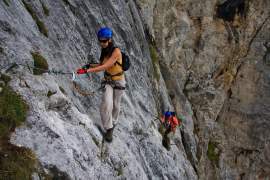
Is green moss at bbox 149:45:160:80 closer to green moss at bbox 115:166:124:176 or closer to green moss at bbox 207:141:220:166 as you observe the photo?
green moss at bbox 207:141:220:166

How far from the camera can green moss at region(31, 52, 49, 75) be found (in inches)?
414

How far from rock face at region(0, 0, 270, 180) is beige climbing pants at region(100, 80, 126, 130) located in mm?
439

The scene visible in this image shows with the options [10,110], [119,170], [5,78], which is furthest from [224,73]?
[10,110]

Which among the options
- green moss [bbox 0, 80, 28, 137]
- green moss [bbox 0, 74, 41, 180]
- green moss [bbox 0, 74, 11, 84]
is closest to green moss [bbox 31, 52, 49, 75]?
green moss [bbox 0, 74, 11, 84]

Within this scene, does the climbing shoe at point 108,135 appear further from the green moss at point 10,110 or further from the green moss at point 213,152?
the green moss at point 213,152

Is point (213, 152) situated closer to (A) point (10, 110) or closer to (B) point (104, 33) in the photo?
(B) point (104, 33)

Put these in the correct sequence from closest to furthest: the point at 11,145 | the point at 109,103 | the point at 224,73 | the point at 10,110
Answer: the point at 11,145
the point at 10,110
the point at 109,103
the point at 224,73

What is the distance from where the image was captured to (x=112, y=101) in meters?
11.4

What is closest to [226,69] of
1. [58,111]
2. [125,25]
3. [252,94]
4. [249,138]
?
[252,94]

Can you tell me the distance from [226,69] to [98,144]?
29.6 m

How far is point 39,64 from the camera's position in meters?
10.9

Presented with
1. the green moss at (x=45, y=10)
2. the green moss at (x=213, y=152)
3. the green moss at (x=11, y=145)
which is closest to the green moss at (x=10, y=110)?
the green moss at (x=11, y=145)

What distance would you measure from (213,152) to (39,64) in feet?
91.1

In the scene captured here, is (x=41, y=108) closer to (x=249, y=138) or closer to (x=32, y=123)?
(x=32, y=123)
